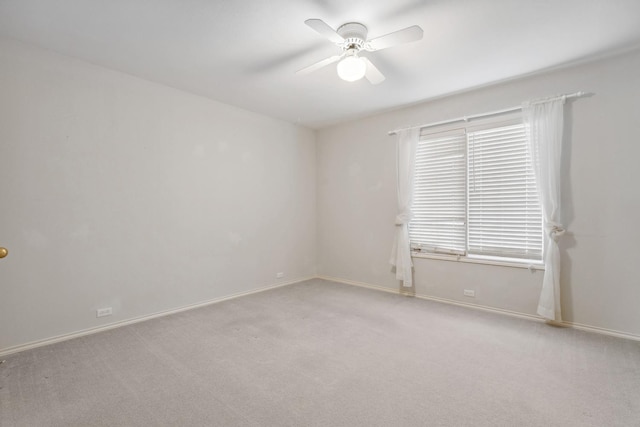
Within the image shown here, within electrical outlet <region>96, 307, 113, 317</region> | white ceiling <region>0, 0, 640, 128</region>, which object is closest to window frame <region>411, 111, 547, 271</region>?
white ceiling <region>0, 0, 640, 128</region>

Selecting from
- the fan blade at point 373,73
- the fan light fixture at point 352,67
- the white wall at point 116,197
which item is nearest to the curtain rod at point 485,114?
the fan blade at point 373,73

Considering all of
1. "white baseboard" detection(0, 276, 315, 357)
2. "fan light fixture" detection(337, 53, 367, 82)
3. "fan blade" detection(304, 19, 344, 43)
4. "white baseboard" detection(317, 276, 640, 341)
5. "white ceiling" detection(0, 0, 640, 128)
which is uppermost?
"white ceiling" detection(0, 0, 640, 128)

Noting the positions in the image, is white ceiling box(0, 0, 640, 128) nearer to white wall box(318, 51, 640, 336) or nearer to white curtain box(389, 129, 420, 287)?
white wall box(318, 51, 640, 336)

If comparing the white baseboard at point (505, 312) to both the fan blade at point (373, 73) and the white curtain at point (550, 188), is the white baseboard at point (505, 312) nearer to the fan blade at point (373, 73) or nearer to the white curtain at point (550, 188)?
the white curtain at point (550, 188)

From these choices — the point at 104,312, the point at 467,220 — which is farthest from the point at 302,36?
the point at 104,312

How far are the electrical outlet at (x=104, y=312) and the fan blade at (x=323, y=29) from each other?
10.7ft

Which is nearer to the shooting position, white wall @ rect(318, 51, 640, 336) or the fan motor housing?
the fan motor housing

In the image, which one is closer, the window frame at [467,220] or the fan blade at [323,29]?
the fan blade at [323,29]

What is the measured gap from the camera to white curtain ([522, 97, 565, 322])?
3041 millimetres

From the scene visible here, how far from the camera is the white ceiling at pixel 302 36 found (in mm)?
2170

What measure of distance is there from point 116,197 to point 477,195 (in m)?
4.19

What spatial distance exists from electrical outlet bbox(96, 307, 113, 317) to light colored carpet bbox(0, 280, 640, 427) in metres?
0.22

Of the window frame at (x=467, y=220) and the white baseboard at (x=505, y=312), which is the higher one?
the window frame at (x=467, y=220)

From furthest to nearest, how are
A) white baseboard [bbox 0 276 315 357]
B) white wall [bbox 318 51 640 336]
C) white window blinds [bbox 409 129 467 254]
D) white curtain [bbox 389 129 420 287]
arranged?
1. white curtain [bbox 389 129 420 287]
2. white window blinds [bbox 409 129 467 254]
3. white wall [bbox 318 51 640 336]
4. white baseboard [bbox 0 276 315 357]
